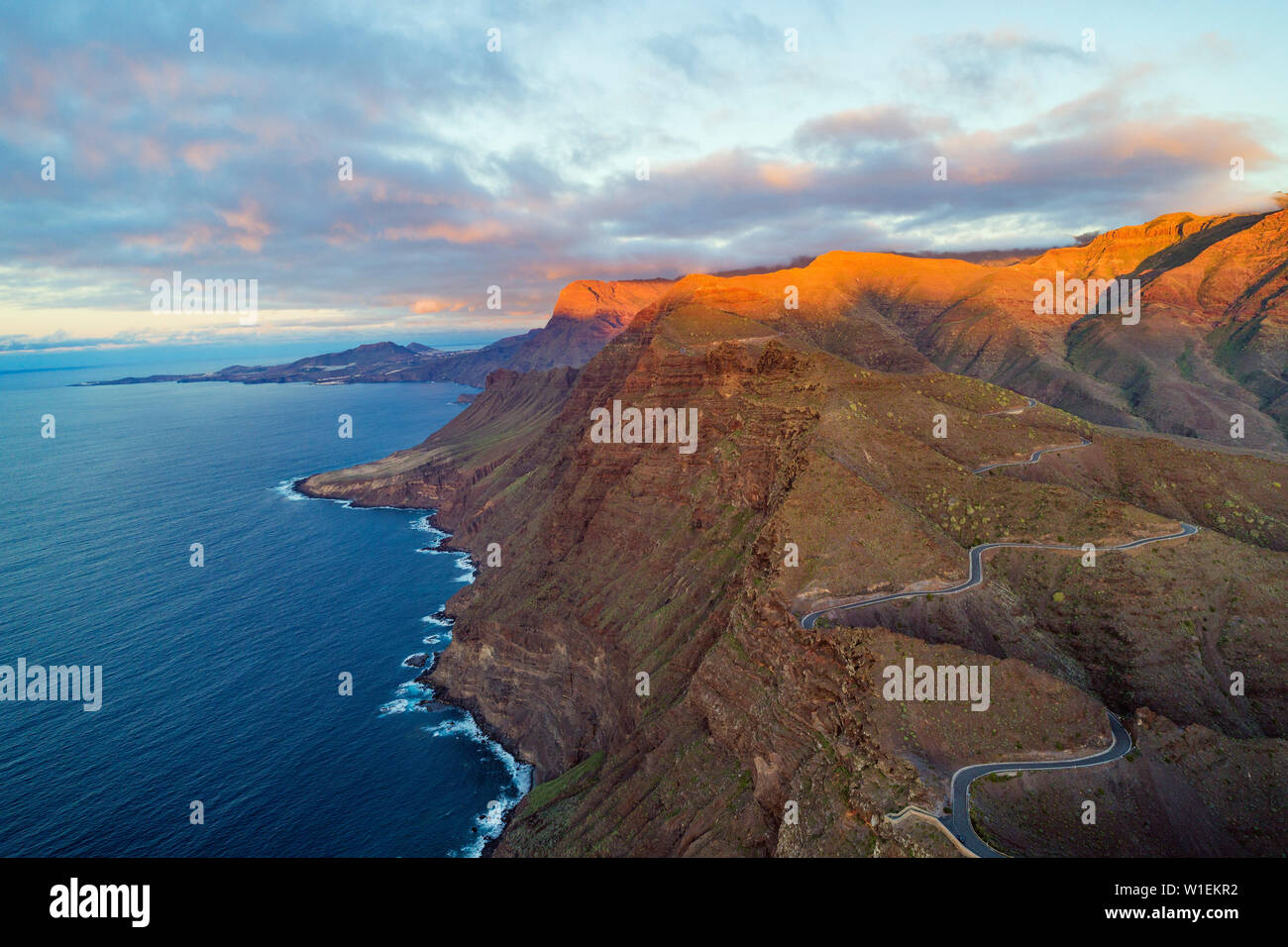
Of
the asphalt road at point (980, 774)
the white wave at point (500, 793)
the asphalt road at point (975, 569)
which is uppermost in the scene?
the asphalt road at point (975, 569)

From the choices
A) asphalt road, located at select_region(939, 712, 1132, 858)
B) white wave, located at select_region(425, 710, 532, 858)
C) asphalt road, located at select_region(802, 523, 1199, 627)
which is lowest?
white wave, located at select_region(425, 710, 532, 858)

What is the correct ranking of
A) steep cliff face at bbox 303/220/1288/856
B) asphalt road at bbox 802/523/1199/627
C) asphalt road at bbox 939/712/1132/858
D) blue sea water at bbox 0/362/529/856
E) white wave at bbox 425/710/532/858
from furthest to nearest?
white wave at bbox 425/710/532/858 < blue sea water at bbox 0/362/529/856 < asphalt road at bbox 802/523/1199/627 < steep cliff face at bbox 303/220/1288/856 < asphalt road at bbox 939/712/1132/858

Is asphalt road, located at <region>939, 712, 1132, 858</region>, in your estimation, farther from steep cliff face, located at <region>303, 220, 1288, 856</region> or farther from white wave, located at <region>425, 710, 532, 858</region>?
white wave, located at <region>425, 710, 532, 858</region>

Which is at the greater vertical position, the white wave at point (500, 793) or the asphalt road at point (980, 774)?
the asphalt road at point (980, 774)

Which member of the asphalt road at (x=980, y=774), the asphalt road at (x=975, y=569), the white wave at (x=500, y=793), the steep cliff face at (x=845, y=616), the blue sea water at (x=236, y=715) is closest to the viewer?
the asphalt road at (x=980, y=774)

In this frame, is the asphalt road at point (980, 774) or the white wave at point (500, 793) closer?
the asphalt road at point (980, 774)

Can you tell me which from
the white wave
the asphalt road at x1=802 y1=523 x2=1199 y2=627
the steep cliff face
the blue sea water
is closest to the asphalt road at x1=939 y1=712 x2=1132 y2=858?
the steep cliff face

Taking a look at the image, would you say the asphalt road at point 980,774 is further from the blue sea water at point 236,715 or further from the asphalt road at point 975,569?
the blue sea water at point 236,715

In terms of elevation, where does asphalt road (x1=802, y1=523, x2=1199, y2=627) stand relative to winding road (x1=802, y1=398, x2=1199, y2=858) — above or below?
above

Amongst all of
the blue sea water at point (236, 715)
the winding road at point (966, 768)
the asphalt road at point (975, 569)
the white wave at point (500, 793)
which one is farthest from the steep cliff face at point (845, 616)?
the blue sea water at point (236, 715)

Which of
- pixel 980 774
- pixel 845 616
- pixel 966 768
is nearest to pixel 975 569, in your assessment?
pixel 845 616

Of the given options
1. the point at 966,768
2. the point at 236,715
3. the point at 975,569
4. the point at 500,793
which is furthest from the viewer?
the point at 236,715

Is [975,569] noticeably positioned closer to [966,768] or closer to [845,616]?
[845,616]

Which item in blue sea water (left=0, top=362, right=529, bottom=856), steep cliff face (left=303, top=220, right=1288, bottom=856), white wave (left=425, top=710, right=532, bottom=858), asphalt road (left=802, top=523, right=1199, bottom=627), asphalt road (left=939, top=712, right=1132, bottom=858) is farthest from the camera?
white wave (left=425, top=710, right=532, bottom=858)
